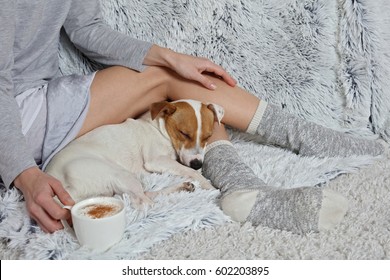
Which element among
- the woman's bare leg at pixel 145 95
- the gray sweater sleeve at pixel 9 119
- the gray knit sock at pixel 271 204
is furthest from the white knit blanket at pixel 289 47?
the gray sweater sleeve at pixel 9 119

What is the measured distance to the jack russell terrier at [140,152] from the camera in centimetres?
148

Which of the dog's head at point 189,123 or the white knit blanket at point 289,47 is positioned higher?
the white knit blanket at point 289,47

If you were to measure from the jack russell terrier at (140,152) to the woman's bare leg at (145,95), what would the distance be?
1.7 inches

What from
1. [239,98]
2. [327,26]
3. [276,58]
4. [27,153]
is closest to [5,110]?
[27,153]

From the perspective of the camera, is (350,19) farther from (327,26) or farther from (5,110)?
(5,110)

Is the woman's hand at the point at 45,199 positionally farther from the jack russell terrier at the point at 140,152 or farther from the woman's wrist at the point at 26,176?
the jack russell terrier at the point at 140,152

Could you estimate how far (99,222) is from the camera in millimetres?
1216

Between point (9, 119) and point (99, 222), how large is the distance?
43 cm

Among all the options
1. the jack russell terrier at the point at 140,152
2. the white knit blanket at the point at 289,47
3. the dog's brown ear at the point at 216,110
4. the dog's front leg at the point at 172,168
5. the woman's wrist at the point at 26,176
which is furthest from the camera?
the white knit blanket at the point at 289,47

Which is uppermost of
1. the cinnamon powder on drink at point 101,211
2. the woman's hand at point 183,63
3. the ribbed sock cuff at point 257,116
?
the woman's hand at point 183,63

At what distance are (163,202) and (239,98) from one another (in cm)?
51

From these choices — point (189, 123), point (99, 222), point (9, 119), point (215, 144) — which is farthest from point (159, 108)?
point (99, 222)

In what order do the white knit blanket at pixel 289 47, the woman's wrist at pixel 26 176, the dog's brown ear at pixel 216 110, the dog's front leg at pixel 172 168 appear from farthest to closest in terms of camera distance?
the white knit blanket at pixel 289 47 < the dog's brown ear at pixel 216 110 < the dog's front leg at pixel 172 168 < the woman's wrist at pixel 26 176

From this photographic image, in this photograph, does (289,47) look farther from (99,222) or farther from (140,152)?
(99,222)
